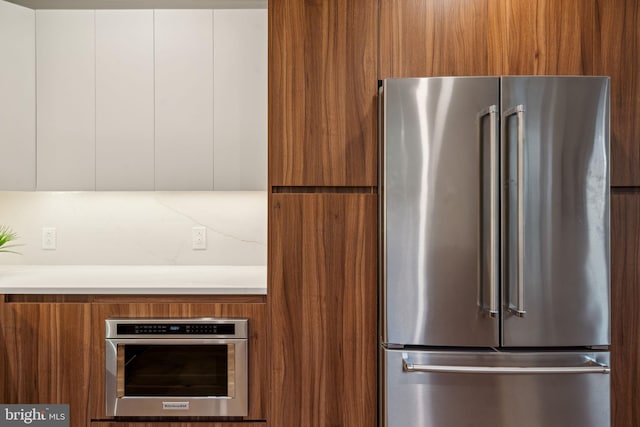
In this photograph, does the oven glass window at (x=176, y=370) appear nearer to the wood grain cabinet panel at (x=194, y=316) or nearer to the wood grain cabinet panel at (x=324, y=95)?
the wood grain cabinet panel at (x=194, y=316)

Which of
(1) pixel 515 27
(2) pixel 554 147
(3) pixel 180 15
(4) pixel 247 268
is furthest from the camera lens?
(4) pixel 247 268

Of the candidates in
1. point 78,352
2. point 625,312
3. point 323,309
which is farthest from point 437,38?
point 78,352

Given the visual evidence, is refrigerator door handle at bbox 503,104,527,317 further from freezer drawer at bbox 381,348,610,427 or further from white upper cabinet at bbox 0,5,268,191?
white upper cabinet at bbox 0,5,268,191

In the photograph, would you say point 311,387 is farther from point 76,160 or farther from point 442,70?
point 76,160

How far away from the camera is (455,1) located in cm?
166

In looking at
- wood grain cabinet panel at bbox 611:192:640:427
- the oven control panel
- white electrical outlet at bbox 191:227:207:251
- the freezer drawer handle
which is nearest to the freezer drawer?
the freezer drawer handle

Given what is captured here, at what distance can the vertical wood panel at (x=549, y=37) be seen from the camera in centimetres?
163

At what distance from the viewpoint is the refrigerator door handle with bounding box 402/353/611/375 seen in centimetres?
151

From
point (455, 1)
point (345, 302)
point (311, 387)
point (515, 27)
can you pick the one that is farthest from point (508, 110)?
point (311, 387)

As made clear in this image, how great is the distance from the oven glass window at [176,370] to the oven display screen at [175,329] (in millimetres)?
64

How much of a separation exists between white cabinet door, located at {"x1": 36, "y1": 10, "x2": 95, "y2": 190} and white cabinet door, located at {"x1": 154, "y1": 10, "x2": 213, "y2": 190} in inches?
12.8

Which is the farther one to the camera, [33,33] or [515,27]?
[33,33]

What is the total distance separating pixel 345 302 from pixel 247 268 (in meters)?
0.85

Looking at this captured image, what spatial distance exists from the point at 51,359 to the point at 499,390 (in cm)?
167
